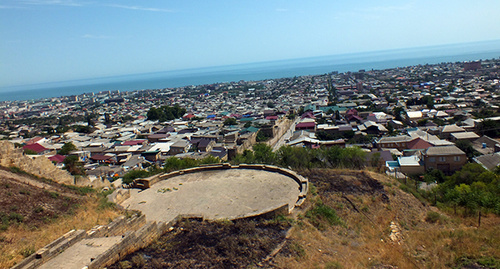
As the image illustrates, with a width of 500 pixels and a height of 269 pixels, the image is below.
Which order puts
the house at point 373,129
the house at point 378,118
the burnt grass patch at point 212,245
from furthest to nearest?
the house at point 378,118
the house at point 373,129
the burnt grass patch at point 212,245

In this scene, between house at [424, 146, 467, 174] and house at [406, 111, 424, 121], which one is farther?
house at [406, 111, 424, 121]

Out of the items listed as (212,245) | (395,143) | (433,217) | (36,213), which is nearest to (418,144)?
(395,143)

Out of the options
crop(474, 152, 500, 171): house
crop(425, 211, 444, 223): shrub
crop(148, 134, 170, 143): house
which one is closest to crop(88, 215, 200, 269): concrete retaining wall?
crop(425, 211, 444, 223): shrub

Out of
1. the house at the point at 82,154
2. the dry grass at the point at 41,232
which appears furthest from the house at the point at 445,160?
the house at the point at 82,154

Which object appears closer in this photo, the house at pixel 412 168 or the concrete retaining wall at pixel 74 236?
the concrete retaining wall at pixel 74 236

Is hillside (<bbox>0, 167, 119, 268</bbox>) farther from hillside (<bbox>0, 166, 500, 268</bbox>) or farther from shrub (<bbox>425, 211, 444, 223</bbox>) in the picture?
shrub (<bbox>425, 211, 444, 223</bbox>)

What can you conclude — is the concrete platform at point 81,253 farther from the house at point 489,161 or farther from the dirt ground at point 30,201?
the house at point 489,161

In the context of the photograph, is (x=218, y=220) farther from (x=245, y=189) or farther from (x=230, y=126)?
(x=230, y=126)
